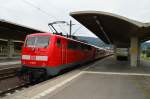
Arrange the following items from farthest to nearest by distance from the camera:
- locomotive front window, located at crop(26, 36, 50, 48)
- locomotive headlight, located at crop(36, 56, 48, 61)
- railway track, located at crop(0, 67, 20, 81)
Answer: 1. railway track, located at crop(0, 67, 20, 81)
2. locomotive front window, located at crop(26, 36, 50, 48)
3. locomotive headlight, located at crop(36, 56, 48, 61)

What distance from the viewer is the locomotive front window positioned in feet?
53.5

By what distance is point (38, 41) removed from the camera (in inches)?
652

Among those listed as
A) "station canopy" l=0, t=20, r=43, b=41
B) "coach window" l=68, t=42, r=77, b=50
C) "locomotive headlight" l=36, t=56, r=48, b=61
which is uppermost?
"station canopy" l=0, t=20, r=43, b=41

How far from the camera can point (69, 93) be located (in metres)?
10.3

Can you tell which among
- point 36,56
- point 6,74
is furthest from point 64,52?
point 6,74

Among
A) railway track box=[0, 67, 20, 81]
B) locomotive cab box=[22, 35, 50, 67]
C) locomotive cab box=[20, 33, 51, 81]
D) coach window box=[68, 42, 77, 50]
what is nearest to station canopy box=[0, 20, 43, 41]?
railway track box=[0, 67, 20, 81]

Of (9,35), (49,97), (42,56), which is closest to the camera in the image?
(49,97)

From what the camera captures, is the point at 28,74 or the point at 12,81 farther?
the point at 12,81

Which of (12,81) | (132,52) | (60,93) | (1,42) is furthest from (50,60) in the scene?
(1,42)

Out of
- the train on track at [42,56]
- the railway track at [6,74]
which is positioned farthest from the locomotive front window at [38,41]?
the railway track at [6,74]

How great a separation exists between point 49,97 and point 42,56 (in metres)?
6.53

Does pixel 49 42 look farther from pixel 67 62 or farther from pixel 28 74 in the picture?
pixel 67 62

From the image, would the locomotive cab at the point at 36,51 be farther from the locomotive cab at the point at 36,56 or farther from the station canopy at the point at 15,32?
the station canopy at the point at 15,32

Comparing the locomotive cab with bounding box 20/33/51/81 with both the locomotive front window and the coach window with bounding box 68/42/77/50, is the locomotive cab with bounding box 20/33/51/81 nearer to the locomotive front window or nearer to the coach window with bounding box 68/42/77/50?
the locomotive front window
